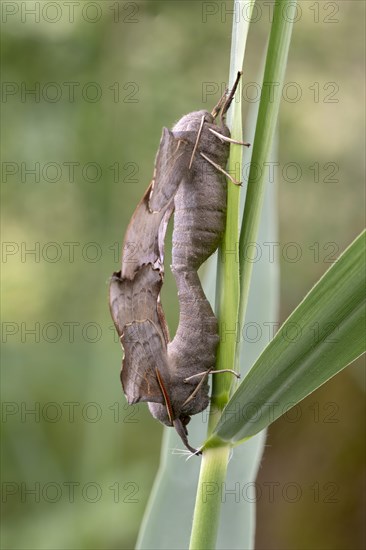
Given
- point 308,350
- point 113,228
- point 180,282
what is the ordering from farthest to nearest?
point 113,228, point 180,282, point 308,350

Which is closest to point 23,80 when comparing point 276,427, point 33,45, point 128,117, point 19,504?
point 33,45

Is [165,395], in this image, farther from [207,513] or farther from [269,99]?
[269,99]

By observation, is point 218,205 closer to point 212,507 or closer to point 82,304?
point 212,507

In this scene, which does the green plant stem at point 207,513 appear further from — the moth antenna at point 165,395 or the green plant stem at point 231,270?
the moth antenna at point 165,395

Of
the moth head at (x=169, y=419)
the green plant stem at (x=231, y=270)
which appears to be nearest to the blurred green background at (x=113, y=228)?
the moth head at (x=169, y=419)

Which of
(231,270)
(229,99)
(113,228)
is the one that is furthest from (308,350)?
(113,228)
